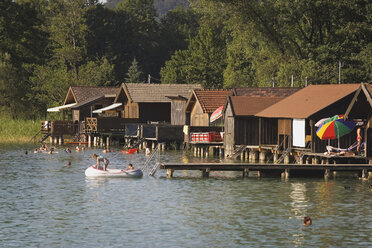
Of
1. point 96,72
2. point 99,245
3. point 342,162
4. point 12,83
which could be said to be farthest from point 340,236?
point 96,72

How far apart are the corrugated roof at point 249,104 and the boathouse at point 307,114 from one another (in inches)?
73.2

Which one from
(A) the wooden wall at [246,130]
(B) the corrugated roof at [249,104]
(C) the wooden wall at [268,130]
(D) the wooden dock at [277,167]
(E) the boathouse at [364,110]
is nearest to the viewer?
(D) the wooden dock at [277,167]

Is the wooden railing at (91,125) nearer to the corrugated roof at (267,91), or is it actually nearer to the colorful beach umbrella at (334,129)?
the corrugated roof at (267,91)

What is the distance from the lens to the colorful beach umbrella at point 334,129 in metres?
49.6

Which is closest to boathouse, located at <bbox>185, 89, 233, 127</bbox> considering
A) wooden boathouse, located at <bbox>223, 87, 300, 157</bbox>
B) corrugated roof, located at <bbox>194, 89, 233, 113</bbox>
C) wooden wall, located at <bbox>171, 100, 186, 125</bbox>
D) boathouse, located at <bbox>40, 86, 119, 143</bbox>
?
corrugated roof, located at <bbox>194, 89, 233, 113</bbox>

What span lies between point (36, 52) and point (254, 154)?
63360 millimetres

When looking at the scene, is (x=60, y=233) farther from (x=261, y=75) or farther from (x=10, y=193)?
(x=261, y=75)

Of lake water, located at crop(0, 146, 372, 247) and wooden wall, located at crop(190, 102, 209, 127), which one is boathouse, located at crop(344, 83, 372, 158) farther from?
wooden wall, located at crop(190, 102, 209, 127)

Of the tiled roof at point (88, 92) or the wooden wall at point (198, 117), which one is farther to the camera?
the tiled roof at point (88, 92)

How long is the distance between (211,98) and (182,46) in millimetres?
89636

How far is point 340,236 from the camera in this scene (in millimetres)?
29656

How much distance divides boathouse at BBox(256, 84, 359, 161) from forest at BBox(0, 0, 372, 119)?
24.0 meters

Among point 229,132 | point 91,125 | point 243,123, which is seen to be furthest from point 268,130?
point 91,125

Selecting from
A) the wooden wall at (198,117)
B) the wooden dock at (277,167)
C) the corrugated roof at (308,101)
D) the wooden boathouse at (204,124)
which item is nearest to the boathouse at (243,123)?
the corrugated roof at (308,101)
